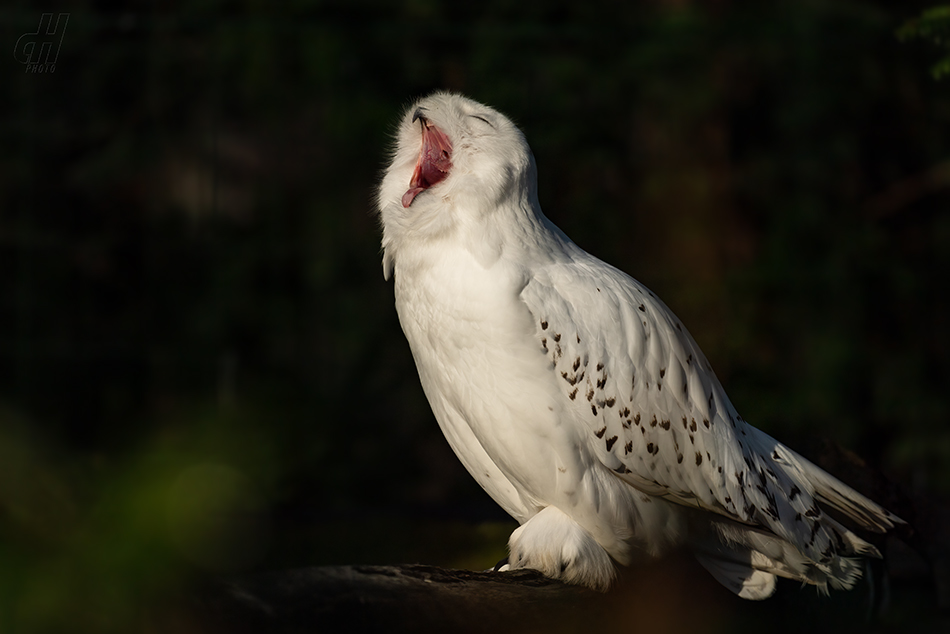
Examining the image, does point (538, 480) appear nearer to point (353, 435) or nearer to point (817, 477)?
point (817, 477)

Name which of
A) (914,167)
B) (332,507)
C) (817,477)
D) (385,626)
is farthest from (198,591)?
(914,167)

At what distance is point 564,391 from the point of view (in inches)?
74.7

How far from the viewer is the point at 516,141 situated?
1995 mm

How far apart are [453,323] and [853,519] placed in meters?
1.12

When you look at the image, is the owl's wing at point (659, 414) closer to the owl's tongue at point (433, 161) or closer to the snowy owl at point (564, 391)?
the snowy owl at point (564, 391)

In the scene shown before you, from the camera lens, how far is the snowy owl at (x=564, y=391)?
1.89 m

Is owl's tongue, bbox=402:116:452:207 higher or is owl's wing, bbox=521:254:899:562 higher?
owl's tongue, bbox=402:116:452:207

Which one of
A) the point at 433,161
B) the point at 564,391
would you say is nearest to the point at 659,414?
the point at 564,391

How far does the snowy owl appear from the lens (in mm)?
1889

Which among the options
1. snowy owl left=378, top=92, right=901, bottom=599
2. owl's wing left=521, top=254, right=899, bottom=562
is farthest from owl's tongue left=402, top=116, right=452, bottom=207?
owl's wing left=521, top=254, right=899, bottom=562

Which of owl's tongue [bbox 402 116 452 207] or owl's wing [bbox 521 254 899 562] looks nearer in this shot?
owl's wing [bbox 521 254 899 562]

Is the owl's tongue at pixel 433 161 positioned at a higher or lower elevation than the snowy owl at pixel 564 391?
higher

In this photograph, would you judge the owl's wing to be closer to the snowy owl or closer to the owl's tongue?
the snowy owl

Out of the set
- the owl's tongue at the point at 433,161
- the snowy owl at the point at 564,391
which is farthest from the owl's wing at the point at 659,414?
the owl's tongue at the point at 433,161
